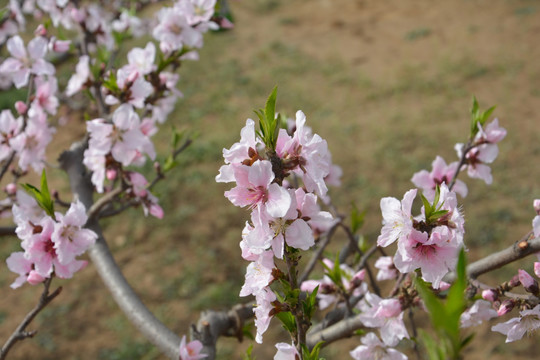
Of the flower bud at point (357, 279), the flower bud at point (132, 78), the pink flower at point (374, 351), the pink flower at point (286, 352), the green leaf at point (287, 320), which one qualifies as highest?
the flower bud at point (132, 78)

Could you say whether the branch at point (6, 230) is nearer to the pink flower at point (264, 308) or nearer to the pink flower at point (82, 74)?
the pink flower at point (82, 74)

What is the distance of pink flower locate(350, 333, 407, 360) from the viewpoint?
1.25 metres

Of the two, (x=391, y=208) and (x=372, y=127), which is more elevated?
(x=391, y=208)

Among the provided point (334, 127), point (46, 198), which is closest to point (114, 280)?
point (46, 198)

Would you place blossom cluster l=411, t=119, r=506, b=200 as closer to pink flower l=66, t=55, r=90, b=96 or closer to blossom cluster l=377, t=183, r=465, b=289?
blossom cluster l=377, t=183, r=465, b=289

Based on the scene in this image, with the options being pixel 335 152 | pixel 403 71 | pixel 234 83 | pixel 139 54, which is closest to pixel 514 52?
pixel 403 71

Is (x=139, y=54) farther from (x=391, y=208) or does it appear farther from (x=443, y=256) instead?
(x=443, y=256)

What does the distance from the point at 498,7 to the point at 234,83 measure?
4.26 m

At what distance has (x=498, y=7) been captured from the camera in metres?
7.32

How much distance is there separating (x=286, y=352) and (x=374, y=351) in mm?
462

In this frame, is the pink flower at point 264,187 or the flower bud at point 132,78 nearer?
the pink flower at point 264,187

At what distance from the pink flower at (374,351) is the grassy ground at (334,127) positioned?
2.13 meters

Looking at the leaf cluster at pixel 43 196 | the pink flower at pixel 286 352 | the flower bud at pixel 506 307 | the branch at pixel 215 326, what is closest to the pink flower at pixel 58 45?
the leaf cluster at pixel 43 196

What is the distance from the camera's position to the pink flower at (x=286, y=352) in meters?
0.92
